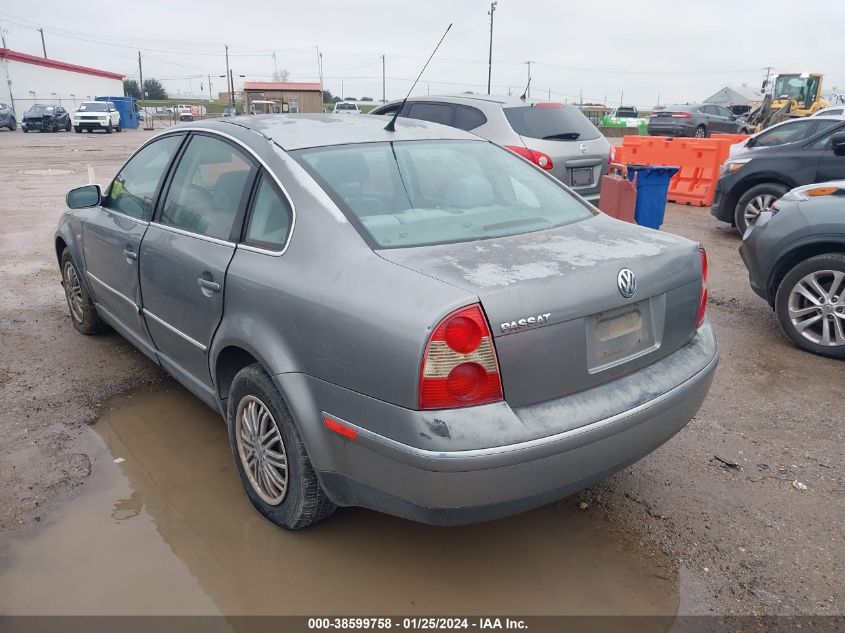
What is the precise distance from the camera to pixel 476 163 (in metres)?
3.45

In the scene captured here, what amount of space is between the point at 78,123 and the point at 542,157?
1415 inches

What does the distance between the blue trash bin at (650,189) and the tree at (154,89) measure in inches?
4132

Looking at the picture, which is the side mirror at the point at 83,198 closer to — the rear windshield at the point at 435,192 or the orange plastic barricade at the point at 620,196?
the rear windshield at the point at 435,192

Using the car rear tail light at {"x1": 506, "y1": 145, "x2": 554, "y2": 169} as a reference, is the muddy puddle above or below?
below

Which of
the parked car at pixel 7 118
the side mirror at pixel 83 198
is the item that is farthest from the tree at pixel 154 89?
the side mirror at pixel 83 198

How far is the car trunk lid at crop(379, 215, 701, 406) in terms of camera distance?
2.24 metres

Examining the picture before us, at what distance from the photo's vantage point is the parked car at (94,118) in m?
36.3

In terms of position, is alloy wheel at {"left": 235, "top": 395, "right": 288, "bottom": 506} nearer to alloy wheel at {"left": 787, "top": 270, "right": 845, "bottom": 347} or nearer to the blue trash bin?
alloy wheel at {"left": 787, "top": 270, "right": 845, "bottom": 347}

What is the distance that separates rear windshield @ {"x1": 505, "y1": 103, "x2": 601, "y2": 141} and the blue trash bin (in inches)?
31.0

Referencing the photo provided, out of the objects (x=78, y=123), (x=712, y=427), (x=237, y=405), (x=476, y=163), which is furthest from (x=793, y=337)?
(x=78, y=123)

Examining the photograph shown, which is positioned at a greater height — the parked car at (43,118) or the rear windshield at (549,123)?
the rear windshield at (549,123)

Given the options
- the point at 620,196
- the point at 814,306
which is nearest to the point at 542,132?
the point at 620,196

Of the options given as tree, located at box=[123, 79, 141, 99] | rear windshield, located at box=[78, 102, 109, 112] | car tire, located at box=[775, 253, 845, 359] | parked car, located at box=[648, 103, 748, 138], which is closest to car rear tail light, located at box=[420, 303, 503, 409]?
car tire, located at box=[775, 253, 845, 359]

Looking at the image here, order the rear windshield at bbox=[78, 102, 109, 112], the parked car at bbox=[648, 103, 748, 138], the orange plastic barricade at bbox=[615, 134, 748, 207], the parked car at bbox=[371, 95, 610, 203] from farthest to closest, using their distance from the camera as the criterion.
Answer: the rear windshield at bbox=[78, 102, 109, 112]
the parked car at bbox=[648, 103, 748, 138]
the orange plastic barricade at bbox=[615, 134, 748, 207]
the parked car at bbox=[371, 95, 610, 203]
